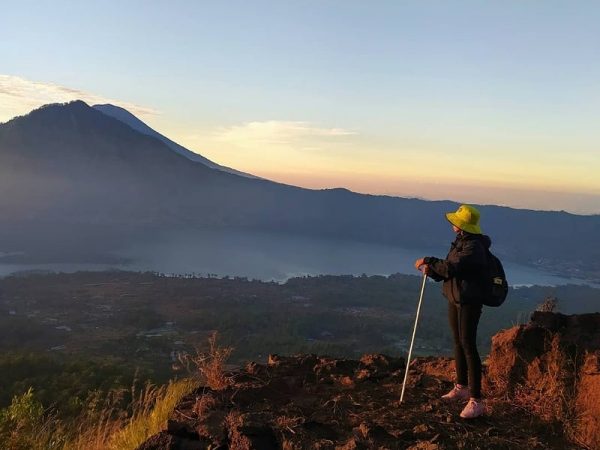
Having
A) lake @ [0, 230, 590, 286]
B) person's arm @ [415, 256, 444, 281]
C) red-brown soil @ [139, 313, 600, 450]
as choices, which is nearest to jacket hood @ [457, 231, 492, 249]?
person's arm @ [415, 256, 444, 281]

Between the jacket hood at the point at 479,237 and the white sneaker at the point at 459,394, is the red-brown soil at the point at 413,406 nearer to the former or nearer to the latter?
the white sneaker at the point at 459,394

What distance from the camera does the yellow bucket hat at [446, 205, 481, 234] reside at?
3.97 m

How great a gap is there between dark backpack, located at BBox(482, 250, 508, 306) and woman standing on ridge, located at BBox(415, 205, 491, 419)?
0.04 metres

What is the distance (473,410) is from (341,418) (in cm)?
90

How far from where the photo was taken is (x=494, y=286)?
381 cm

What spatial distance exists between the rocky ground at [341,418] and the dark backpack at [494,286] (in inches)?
32.1

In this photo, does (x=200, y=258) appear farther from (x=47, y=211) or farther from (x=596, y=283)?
(x=596, y=283)

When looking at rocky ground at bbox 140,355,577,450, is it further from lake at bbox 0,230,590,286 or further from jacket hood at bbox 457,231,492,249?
lake at bbox 0,230,590,286

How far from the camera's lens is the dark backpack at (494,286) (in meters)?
3.80

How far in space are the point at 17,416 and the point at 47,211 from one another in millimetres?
199002

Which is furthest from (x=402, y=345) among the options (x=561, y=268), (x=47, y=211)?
(x=47, y=211)

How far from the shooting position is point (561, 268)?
141250 mm

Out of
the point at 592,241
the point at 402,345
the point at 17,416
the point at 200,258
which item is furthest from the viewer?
the point at 592,241

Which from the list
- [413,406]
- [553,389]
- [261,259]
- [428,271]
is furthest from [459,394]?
[261,259]
